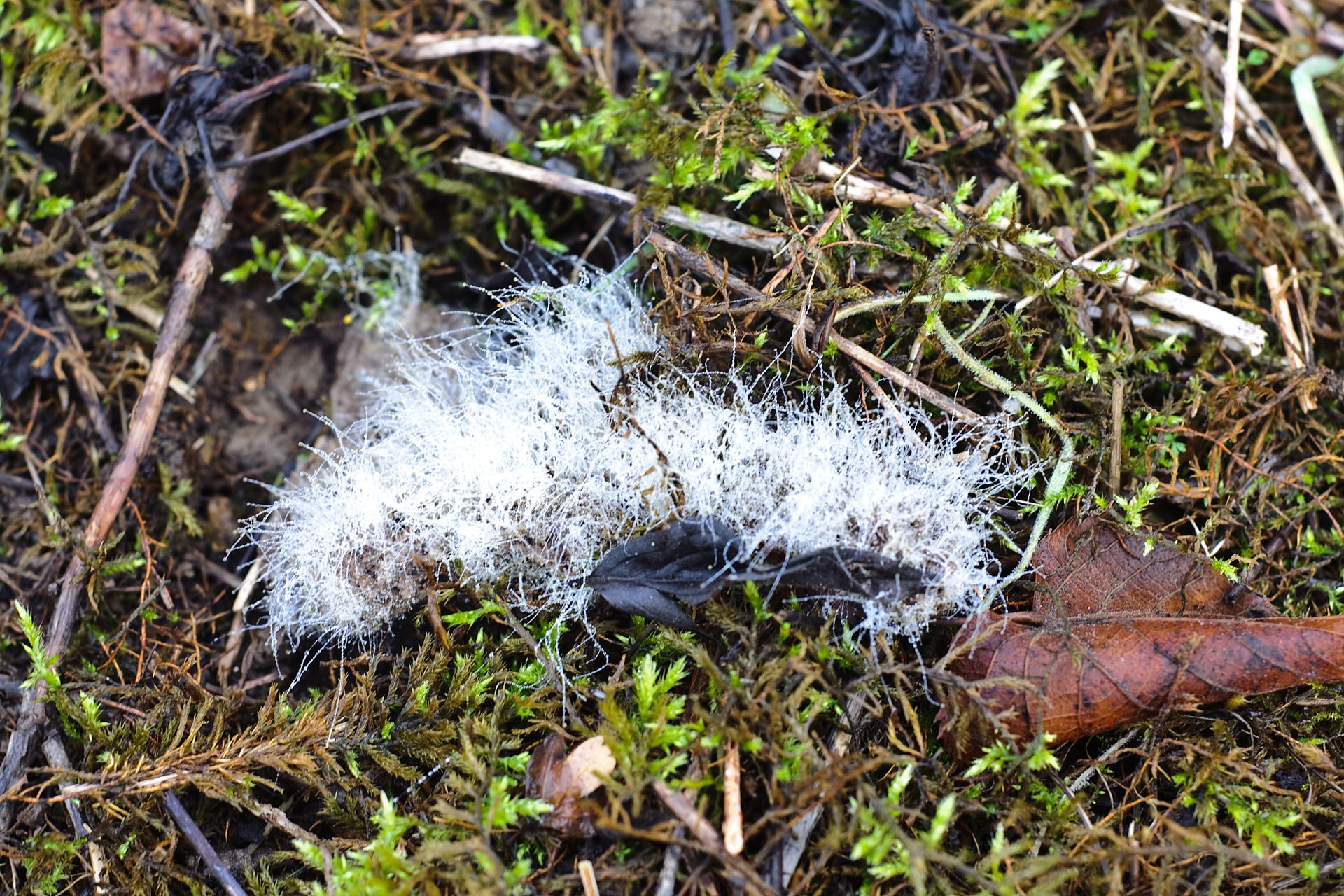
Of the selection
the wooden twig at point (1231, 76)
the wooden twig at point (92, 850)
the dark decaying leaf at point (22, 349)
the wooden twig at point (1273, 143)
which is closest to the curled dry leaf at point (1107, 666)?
the wooden twig at point (1273, 143)

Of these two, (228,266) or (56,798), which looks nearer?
(56,798)

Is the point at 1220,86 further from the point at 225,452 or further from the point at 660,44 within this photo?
the point at 225,452

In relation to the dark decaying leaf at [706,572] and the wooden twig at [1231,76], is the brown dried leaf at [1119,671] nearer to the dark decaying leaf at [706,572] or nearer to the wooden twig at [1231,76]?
the dark decaying leaf at [706,572]

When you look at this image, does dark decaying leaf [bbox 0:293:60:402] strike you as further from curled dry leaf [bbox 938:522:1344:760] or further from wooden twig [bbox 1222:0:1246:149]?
wooden twig [bbox 1222:0:1246:149]

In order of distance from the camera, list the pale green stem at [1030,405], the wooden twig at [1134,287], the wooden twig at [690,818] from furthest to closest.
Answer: the wooden twig at [1134,287] → the pale green stem at [1030,405] → the wooden twig at [690,818]

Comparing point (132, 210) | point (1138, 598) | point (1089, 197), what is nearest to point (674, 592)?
point (1138, 598)

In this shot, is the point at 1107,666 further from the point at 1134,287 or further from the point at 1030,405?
the point at 1134,287
